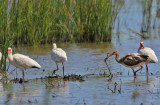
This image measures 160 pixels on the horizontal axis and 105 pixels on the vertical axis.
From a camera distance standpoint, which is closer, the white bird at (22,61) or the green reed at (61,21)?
the white bird at (22,61)

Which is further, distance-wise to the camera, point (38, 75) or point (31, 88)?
point (38, 75)

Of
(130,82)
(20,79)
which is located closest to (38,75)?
(20,79)

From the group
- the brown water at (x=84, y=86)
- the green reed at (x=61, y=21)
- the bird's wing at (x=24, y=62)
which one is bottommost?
the brown water at (x=84, y=86)

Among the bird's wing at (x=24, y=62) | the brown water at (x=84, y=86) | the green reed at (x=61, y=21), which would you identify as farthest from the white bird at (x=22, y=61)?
the green reed at (x=61, y=21)

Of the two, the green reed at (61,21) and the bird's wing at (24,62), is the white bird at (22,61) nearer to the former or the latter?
the bird's wing at (24,62)

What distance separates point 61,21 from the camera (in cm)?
1337

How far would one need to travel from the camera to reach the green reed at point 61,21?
1248cm

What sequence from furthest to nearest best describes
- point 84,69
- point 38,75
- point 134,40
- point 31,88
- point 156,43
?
1. point 134,40
2. point 156,43
3. point 84,69
4. point 38,75
5. point 31,88

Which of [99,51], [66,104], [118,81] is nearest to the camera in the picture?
[66,104]

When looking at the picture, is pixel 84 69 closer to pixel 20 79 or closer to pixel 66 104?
pixel 20 79

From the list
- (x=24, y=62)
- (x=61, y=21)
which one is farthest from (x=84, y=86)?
(x=61, y=21)

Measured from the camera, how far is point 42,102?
6.62 m

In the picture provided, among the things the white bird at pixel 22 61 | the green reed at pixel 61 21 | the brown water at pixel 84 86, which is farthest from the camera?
the green reed at pixel 61 21

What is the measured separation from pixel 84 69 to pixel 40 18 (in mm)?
3422
